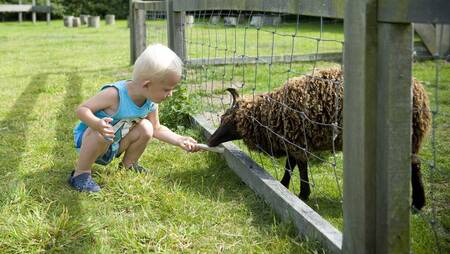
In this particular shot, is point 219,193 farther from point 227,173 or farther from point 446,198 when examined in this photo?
point 446,198

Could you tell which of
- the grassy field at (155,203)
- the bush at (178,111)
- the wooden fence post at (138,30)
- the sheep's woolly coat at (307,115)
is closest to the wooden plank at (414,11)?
the grassy field at (155,203)

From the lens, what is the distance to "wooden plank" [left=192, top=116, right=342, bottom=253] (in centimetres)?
260

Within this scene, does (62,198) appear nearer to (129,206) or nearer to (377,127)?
(129,206)

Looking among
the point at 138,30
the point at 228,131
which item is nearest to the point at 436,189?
the point at 228,131

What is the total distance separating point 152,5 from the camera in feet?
30.2

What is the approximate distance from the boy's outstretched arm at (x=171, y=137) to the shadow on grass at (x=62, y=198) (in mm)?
673

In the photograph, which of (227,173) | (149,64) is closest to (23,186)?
(149,64)

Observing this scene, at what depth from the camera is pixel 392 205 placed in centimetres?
212

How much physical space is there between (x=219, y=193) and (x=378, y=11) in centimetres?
176

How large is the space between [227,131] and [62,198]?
1.24 meters

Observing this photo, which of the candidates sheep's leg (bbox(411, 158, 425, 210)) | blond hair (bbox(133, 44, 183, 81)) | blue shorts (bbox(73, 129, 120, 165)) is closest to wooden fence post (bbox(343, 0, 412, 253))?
sheep's leg (bbox(411, 158, 425, 210))

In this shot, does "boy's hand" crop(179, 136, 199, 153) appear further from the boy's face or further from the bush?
the bush

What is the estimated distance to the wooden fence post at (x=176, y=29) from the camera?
5957 millimetres

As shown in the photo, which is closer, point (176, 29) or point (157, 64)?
point (157, 64)
